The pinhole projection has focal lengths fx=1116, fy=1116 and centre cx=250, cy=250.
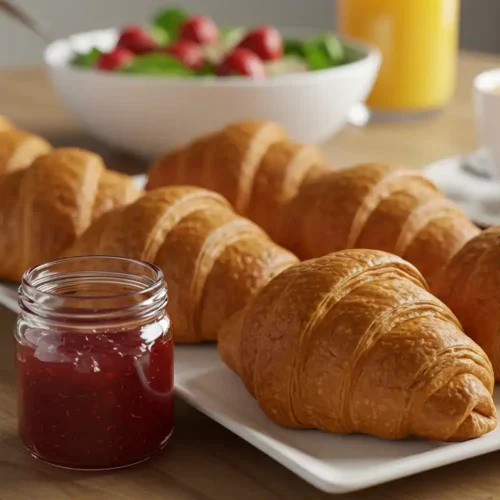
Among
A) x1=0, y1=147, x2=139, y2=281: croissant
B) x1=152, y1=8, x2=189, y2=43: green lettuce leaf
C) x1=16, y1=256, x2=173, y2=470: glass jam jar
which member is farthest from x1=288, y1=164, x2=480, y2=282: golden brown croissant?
x1=152, y1=8, x2=189, y2=43: green lettuce leaf

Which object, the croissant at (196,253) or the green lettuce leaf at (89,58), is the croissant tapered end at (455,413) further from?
the green lettuce leaf at (89,58)

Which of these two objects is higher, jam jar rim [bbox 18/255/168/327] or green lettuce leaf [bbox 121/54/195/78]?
jam jar rim [bbox 18/255/168/327]

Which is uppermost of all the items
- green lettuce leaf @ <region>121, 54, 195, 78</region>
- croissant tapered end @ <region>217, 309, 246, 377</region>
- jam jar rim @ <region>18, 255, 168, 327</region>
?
jam jar rim @ <region>18, 255, 168, 327</region>

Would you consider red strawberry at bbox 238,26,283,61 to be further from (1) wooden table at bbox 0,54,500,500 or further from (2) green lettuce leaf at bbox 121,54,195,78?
(1) wooden table at bbox 0,54,500,500

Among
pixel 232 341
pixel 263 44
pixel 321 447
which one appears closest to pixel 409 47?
pixel 263 44

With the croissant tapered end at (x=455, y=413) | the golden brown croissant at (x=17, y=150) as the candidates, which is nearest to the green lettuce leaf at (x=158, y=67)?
the golden brown croissant at (x=17, y=150)

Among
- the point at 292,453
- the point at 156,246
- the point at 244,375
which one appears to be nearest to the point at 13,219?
the point at 156,246
